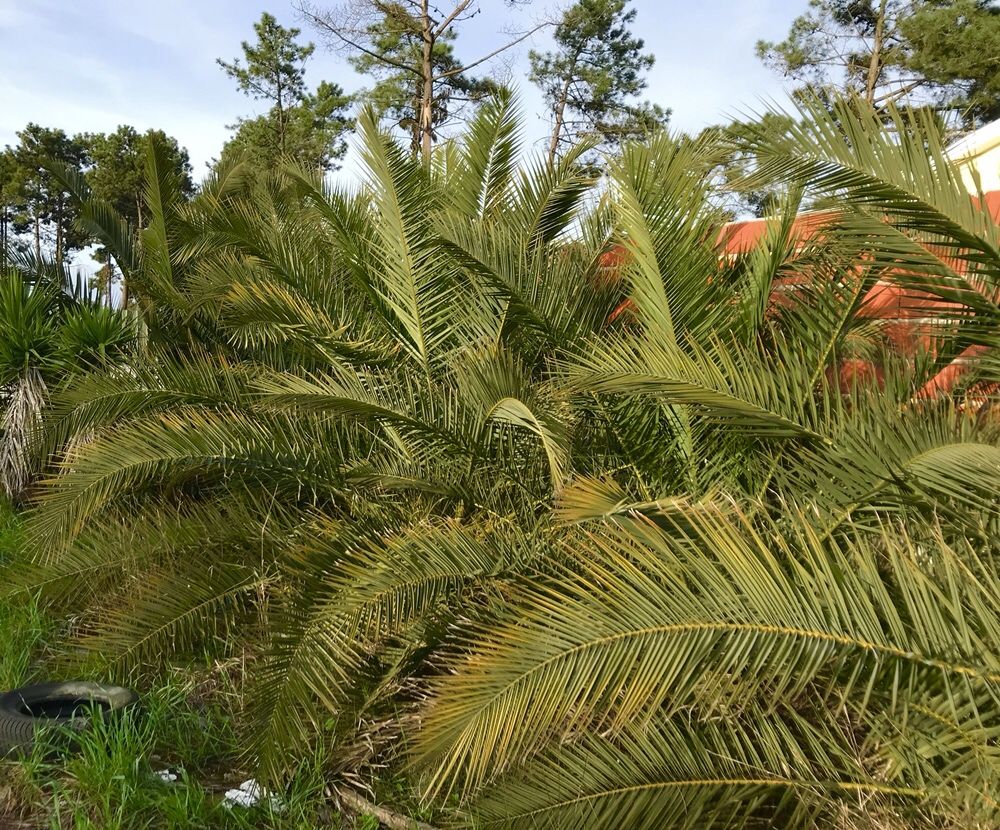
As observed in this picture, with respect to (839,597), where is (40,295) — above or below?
above

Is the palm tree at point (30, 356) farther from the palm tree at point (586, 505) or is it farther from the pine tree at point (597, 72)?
the pine tree at point (597, 72)

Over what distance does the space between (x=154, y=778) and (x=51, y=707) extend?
34.3 inches

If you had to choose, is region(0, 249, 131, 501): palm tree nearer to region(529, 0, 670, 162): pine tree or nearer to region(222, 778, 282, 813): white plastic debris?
region(222, 778, 282, 813): white plastic debris

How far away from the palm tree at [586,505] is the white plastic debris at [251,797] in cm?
14

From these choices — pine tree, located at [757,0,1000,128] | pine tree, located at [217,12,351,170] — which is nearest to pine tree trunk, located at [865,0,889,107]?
pine tree, located at [757,0,1000,128]

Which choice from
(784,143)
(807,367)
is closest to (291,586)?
(807,367)

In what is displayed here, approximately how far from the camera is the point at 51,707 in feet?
13.4

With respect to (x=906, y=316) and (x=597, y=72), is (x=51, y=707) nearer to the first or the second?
(x=906, y=316)

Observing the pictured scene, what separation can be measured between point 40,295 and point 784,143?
775 centimetres

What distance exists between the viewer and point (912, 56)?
2100 centimetres

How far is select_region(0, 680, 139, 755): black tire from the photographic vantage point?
12.2 feet

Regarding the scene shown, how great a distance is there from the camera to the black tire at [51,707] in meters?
3.72

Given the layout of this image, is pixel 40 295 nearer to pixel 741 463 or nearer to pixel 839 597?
pixel 741 463

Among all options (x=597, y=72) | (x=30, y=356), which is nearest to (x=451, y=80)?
(x=597, y=72)
